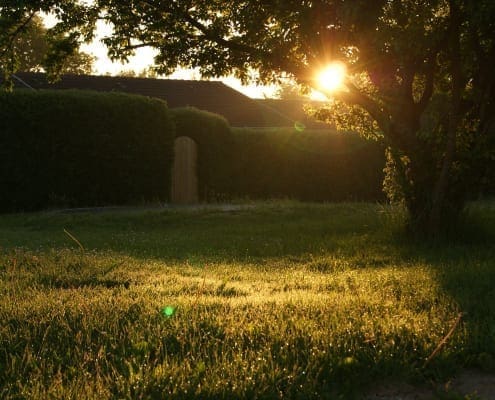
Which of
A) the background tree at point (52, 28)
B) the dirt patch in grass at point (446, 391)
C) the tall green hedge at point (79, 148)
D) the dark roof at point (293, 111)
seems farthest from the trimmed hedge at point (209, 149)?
the dark roof at point (293, 111)

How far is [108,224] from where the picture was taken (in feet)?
53.2

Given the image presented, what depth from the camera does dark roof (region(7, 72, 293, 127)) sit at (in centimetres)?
3403

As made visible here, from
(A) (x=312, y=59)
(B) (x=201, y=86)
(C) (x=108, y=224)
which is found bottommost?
(C) (x=108, y=224)

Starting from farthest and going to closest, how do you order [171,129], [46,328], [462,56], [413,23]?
[171,129] < [462,56] < [413,23] < [46,328]

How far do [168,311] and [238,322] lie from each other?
77 centimetres

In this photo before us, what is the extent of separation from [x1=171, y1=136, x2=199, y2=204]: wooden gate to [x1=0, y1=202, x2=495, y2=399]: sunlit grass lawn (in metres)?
13.1

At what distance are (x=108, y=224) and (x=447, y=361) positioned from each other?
520 inches

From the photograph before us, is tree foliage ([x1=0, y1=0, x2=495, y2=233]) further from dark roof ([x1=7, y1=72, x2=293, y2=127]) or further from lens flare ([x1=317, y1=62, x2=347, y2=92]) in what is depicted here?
dark roof ([x1=7, y1=72, x2=293, y2=127])

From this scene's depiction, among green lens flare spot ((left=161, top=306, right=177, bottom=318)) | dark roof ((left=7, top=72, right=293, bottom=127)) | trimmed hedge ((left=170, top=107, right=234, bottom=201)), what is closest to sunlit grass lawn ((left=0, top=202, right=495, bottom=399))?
green lens flare spot ((left=161, top=306, right=177, bottom=318))

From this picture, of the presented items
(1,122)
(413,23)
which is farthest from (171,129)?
(413,23)

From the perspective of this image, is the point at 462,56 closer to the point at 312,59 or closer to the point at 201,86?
the point at 312,59

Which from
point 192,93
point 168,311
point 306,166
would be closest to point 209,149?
point 306,166

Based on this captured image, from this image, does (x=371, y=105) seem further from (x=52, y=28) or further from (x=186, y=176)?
(x=186, y=176)

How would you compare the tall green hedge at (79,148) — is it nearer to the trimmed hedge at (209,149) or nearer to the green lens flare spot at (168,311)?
the trimmed hedge at (209,149)
